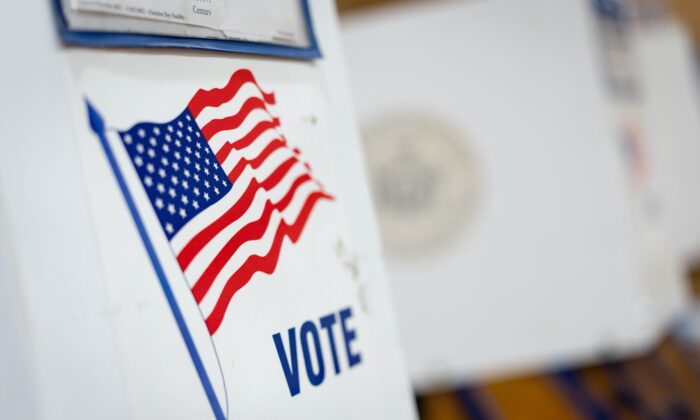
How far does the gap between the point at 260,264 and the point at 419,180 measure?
6.78 feet

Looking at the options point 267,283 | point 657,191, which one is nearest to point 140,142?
point 267,283

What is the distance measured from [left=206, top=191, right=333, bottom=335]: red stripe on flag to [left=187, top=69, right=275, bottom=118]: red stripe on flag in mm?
137

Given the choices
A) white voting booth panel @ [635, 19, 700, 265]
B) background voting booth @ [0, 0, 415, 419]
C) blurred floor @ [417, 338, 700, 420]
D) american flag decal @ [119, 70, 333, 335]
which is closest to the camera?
background voting booth @ [0, 0, 415, 419]

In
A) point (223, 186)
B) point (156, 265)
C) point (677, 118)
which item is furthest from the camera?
point (677, 118)

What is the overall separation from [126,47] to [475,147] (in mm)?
2184

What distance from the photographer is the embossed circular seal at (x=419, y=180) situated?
2.91 m

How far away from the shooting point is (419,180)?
2951 mm

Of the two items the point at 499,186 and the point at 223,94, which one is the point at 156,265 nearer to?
the point at 223,94

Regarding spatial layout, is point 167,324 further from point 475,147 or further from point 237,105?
point 475,147

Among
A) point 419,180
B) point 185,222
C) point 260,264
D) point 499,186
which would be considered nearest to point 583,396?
point 499,186

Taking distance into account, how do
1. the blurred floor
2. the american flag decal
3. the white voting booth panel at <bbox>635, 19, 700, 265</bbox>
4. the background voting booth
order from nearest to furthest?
the background voting booth
the american flag decal
the blurred floor
the white voting booth panel at <bbox>635, 19, 700, 265</bbox>

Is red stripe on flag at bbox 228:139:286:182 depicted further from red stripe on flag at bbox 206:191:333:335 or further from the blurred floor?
the blurred floor

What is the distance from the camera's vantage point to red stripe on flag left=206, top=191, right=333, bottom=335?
85 cm

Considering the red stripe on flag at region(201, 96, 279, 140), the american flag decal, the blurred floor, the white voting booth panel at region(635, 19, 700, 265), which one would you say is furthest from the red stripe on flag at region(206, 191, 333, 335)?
the white voting booth panel at region(635, 19, 700, 265)
